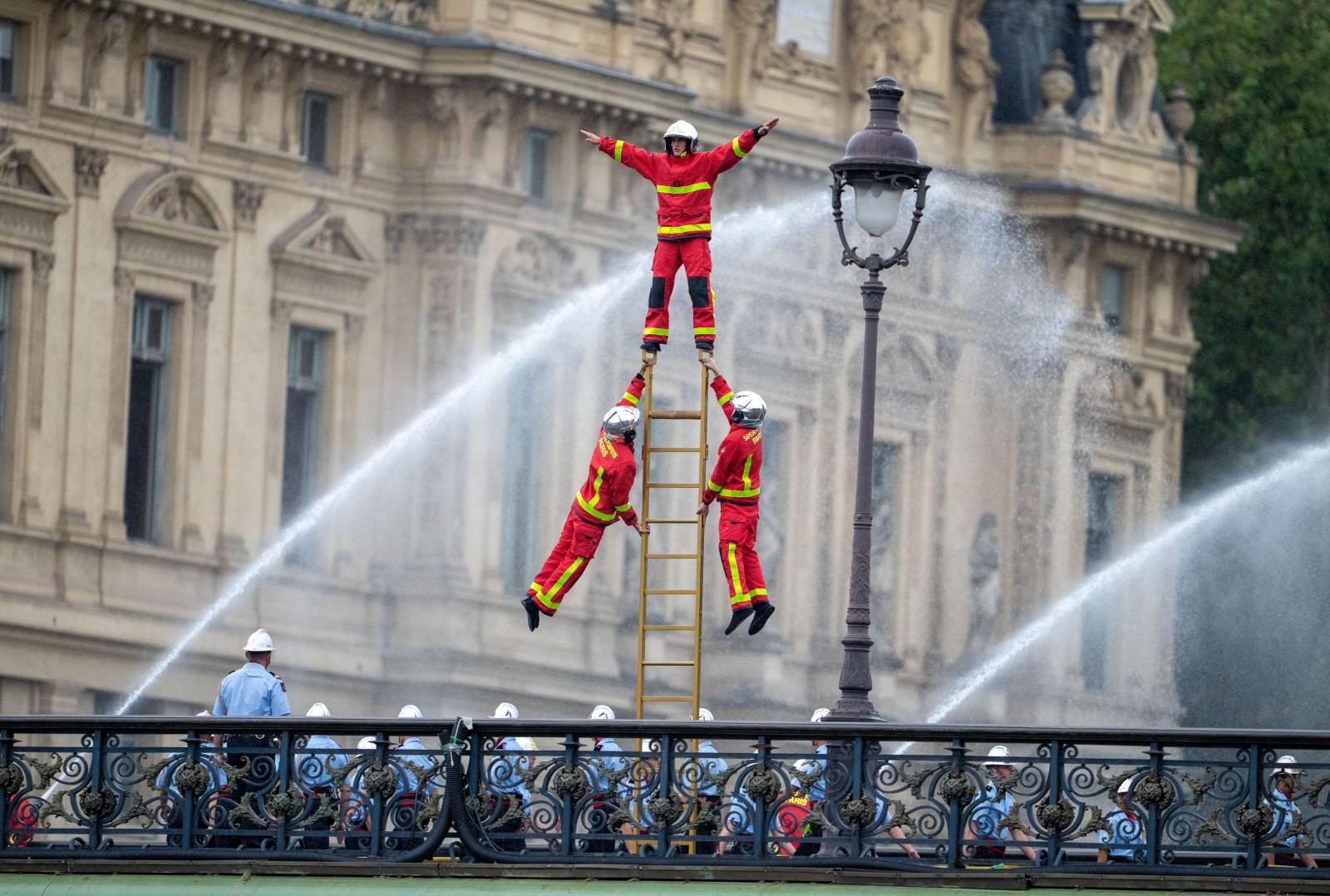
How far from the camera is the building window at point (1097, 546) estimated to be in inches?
2815

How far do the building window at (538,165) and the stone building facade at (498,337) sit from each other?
4 centimetres

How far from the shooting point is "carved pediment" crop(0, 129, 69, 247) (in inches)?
2106

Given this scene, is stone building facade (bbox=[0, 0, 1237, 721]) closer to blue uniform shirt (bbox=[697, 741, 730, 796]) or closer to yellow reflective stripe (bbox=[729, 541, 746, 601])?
yellow reflective stripe (bbox=[729, 541, 746, 601])

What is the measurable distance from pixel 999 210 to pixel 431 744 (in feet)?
63.1

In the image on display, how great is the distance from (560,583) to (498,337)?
83.5 ft

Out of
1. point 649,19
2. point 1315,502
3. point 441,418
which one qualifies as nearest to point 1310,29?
point 1315,502

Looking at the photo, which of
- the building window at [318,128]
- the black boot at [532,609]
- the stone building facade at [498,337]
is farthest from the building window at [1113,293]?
the black boot at [532,609]

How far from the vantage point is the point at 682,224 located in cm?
3512

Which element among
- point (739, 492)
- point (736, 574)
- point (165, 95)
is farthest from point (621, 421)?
point (165, 95)

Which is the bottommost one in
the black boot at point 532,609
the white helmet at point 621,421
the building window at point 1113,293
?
the black boot at point 532,609

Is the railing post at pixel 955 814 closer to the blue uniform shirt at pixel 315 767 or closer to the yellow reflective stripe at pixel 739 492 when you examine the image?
the blue uniform shirt at pixel 315 767

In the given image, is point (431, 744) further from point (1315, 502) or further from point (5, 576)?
point (1315, 502)

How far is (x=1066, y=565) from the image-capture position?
70625 mm

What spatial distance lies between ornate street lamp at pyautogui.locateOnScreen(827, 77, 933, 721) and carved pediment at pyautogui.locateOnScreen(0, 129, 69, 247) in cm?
2054
